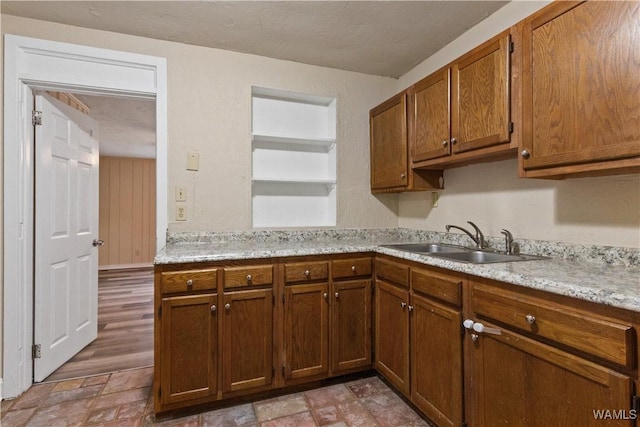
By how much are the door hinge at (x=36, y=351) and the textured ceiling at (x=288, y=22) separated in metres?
2.08

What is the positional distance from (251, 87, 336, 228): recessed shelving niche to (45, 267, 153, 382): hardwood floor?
1.39 metres

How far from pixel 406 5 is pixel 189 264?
1.92 meters

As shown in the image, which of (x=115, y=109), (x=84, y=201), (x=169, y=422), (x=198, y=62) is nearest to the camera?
(x=169, y=422)

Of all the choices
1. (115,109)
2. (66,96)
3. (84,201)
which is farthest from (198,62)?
(115,109)

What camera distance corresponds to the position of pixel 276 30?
2.05m

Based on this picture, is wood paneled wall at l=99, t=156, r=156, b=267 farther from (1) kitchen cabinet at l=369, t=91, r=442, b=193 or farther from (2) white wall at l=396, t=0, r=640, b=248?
(2) white wall at l=396, t=0, r=640, b=248

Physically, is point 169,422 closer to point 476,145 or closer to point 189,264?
point 189,264

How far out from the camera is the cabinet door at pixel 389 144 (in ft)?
7.38

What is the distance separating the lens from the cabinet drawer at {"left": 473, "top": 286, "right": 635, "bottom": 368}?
87cm

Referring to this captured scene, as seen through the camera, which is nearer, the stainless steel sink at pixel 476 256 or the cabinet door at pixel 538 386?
the cabinet door at pixel 538 386

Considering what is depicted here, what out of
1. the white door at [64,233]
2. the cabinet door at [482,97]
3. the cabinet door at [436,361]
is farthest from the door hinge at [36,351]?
the cabinet door at [482,97]

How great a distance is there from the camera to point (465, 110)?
1722mm

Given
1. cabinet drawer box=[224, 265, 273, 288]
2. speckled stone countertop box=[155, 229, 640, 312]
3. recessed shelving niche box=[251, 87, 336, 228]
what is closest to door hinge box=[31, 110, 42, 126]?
speckled stone countertop box=[155, 229, 640, 312]

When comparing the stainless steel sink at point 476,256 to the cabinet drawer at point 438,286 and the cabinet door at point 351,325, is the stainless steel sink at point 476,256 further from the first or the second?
the cabinet door at point 351,325
